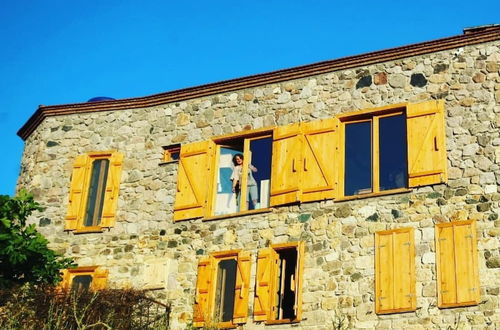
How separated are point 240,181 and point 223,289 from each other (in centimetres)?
221

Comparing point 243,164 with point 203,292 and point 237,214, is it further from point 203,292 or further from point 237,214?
point 203,292

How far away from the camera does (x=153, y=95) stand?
67.1 feet

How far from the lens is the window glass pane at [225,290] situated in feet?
57.9

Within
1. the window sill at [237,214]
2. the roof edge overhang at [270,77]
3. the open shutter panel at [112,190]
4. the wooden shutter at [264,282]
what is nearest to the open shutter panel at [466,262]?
the wooden shutter at [264,282]

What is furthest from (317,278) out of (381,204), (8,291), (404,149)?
(8,291)

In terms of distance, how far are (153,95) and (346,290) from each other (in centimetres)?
648

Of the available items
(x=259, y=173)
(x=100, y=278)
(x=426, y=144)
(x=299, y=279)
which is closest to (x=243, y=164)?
(x=259, y=173)

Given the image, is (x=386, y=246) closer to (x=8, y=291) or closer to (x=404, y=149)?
(x=404, y=149)

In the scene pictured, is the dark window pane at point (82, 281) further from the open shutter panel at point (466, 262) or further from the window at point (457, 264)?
the open shutter panel at point (466, 262)

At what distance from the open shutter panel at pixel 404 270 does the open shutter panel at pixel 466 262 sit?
2.52 feet

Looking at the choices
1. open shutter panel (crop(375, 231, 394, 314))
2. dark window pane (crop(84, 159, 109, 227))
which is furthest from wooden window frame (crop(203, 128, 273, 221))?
open shutter panel (crop(375, 231, 394, 314))

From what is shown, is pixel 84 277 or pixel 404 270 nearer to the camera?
pixel 404 270

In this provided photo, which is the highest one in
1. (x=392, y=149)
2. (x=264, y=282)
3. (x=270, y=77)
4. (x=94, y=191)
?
(x=270, y=77)

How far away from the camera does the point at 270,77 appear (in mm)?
19188
